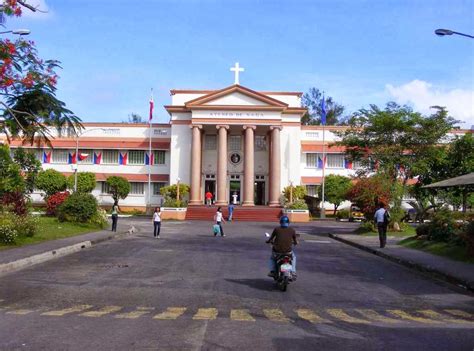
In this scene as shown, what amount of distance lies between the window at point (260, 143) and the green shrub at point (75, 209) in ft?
98.7

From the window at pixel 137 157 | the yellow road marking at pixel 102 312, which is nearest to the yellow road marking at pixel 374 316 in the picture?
the yellow road marking at pixel 102 312

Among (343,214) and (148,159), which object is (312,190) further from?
(148,159)

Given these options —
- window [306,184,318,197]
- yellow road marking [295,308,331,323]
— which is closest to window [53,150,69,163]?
window [306,184,318,197]

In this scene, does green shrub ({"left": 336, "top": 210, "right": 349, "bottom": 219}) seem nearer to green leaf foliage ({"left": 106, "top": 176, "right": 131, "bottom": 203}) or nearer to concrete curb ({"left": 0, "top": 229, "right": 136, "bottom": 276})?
green leaf foliage ({"left": 106, "top": 176, "right": 131, "bottom": 203})

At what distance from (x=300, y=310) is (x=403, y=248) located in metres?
13.5

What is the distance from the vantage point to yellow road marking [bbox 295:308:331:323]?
335 inches

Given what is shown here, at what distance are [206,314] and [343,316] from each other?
227 cm

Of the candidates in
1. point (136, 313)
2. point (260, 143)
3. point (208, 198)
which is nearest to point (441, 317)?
point (136, 313)

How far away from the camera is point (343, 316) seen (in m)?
9.00

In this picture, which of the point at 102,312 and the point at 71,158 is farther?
the point at 71,158

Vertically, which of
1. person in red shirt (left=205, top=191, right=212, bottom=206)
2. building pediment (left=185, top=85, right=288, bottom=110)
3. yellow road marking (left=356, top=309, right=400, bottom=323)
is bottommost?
yellow road marking (left=356, top=309, right=400, bottom=323)

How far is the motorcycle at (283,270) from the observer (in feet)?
37.6

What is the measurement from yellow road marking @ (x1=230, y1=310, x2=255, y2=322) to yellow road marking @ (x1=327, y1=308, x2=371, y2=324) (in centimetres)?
146

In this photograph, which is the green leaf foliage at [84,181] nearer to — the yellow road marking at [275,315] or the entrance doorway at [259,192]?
the entrance doorway at [259,192]
